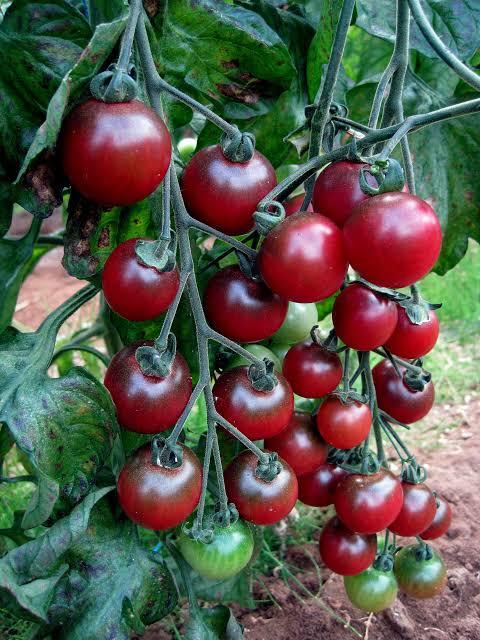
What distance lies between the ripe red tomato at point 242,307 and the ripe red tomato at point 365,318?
79 mm

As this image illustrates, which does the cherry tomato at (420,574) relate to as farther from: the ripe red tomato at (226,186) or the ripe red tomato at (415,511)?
the ripe red tomato at (226,186)

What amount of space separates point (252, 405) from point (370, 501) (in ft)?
0.92

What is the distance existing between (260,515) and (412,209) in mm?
415

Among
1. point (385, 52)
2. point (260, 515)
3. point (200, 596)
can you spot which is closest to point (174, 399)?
point (260, 515)

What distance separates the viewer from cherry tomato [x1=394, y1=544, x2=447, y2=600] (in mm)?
1163

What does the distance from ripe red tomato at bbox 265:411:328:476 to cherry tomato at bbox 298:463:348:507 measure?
7 centimetres

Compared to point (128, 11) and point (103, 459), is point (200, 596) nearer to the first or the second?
point (103, 459)

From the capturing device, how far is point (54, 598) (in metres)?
0.94

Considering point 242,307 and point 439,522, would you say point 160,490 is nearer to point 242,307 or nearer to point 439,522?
point 242,307

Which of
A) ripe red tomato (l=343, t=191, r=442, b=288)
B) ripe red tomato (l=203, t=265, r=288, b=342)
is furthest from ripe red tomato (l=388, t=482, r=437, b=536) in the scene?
ripe red tomato (l=343, t=191, r=442, b=288)

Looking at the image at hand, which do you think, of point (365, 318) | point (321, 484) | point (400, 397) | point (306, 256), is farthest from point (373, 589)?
point (306, 256)

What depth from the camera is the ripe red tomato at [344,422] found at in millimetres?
950

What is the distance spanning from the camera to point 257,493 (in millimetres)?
844

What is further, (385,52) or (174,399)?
(385,52)
